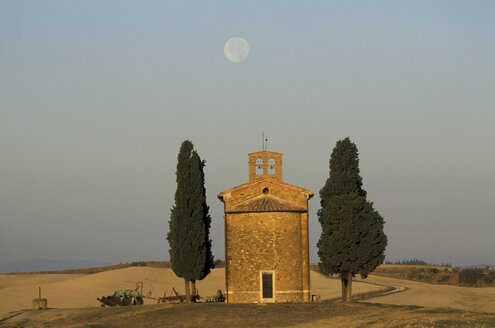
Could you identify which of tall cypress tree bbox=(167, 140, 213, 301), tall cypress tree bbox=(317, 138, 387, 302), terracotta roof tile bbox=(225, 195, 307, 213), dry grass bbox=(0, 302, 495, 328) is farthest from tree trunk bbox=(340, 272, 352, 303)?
tall cypress tree bbox=(167, 140, 213, 301)

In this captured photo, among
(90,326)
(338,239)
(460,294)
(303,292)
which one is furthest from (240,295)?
(460,294)

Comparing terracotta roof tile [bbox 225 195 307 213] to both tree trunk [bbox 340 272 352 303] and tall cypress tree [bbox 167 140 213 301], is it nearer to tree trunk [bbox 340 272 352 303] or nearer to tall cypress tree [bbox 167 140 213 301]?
tall cypress tree [bbox 167 140 213 301]

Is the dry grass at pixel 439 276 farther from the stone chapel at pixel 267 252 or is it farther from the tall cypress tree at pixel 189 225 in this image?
the tall cypress tree at pixel 189 225

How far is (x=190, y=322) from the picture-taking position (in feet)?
118

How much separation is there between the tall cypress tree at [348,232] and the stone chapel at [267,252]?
231cm

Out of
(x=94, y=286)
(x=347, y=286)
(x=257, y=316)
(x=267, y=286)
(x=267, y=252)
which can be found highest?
(x=267, y=252)

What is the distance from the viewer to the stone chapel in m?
43.8

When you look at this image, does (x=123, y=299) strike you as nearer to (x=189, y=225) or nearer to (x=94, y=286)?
(x=189, y=225)

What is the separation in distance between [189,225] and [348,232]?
11.2 meters

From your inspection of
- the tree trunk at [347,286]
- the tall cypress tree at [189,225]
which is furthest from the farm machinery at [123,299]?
the tree trunk at [347,286]

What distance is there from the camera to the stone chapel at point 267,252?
43.8 meters

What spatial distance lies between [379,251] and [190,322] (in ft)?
44.1

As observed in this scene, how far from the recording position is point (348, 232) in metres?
41.3

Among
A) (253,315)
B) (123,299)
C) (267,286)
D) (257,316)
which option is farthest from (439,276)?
(257,316)
